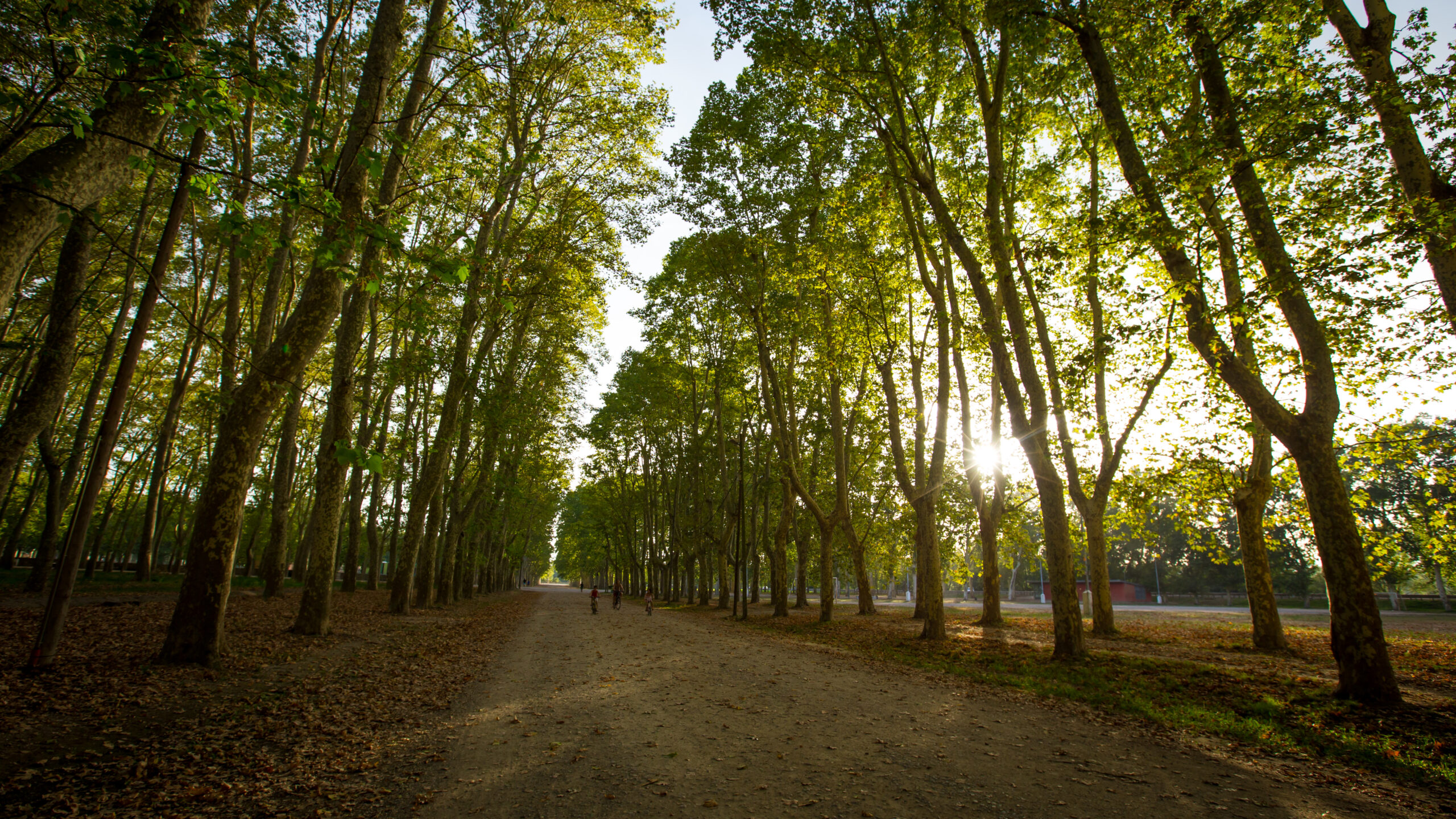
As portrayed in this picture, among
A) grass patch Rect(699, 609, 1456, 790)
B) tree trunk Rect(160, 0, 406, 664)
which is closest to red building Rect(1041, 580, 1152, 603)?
grass patch Rect(699, 609, 1456, 790)

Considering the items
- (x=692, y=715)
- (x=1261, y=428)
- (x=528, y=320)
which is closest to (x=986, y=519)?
(x=1261, y=428)

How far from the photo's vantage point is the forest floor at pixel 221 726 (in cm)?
422

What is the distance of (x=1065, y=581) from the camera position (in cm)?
1102

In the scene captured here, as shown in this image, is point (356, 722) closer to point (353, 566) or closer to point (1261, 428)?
point (1261, 428)

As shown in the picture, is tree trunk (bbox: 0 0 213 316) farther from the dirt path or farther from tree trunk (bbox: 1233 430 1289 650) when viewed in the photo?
tree trunk (bbox: 1233 430 1289 650)

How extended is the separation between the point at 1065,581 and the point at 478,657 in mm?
11415

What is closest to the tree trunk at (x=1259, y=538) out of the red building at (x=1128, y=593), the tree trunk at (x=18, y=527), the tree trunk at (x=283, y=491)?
the tree trunk at (x=283, y=491)

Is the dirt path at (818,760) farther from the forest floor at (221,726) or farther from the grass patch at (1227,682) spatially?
the grass patch at (1227,682)

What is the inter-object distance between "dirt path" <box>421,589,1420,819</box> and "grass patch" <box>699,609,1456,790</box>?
979 millimetres

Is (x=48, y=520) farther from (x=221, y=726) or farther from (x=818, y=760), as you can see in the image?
(x=818, y=760)

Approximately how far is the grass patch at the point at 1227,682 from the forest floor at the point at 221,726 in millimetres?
8299

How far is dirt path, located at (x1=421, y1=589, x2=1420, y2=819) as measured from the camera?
4445 mm

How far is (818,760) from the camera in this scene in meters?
5.39

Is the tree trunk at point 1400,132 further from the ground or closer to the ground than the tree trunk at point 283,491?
further from the ground
